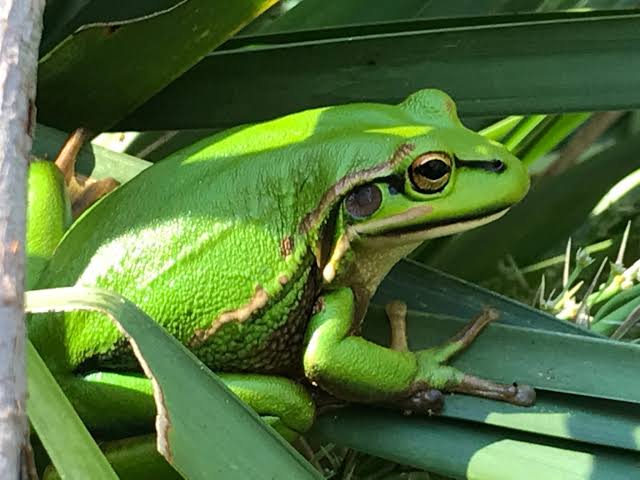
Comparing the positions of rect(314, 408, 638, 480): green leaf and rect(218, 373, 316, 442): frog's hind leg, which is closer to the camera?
rect(314, 408, 638, 480): green leaf

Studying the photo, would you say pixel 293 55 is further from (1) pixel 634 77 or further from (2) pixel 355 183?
(1) pixel 634 77

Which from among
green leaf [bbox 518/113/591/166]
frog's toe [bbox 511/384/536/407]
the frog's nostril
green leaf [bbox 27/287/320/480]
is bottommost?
green leaf [bbox 27/287/320/480]

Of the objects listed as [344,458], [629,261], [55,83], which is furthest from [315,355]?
[629,261]

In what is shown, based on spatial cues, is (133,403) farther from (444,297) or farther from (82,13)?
(82,13)

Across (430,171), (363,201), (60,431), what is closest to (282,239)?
(363,201)

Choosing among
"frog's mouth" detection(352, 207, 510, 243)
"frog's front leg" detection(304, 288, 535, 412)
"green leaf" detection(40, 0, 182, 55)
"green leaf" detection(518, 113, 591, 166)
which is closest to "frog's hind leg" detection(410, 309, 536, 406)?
"frog's front leg" detection(304, 288, 535, 412)

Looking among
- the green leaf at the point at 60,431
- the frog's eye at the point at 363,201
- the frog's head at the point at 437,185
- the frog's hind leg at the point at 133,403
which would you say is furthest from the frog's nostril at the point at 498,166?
the green leaf at the point at 60,431

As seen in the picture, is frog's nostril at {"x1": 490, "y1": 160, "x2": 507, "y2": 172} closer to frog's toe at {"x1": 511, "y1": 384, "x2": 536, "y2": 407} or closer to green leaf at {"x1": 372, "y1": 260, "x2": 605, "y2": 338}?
green leaf at {"x1": 372, "y1": 260, "x2": 605, "y2": 338}
